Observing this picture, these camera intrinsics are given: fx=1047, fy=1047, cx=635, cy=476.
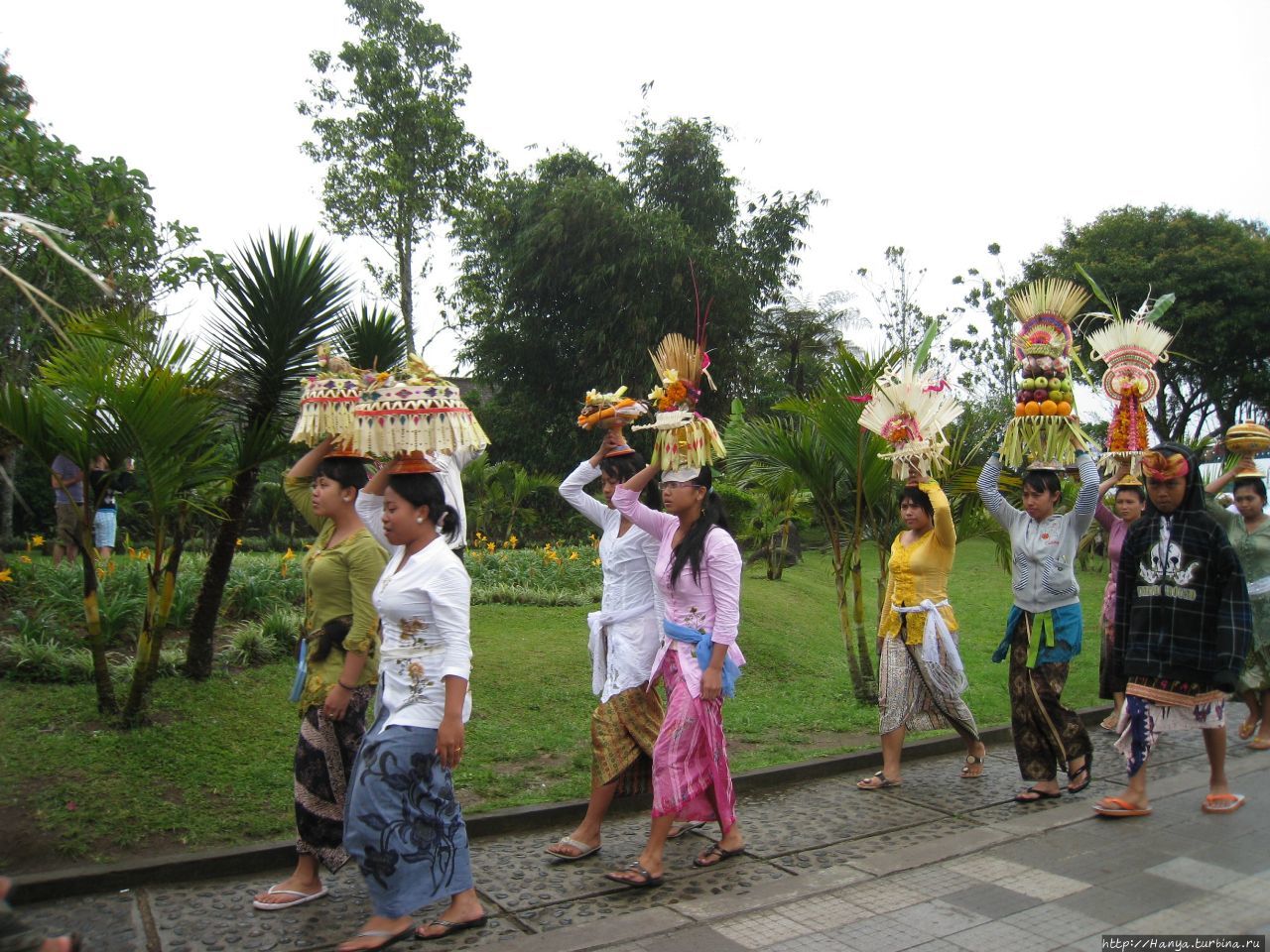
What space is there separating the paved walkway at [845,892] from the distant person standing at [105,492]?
224 centimetres

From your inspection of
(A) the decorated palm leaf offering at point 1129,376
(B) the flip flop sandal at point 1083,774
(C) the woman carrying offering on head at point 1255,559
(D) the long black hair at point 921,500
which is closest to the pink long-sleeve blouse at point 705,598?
(D) the long black hair at point 921,500

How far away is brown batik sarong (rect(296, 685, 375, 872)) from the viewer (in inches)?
165

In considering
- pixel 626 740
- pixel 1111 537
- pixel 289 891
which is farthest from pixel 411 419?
pixel 1111 537

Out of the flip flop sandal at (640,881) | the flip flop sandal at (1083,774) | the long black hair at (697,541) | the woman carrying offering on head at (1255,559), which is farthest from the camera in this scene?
the woman carrying offering on head at (1255,559)

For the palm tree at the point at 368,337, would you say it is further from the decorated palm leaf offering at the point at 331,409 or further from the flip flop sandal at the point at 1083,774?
the flip flop sandal at the point at 1083,774

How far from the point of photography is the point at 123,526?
47.5 ft

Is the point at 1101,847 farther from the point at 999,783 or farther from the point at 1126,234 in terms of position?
the point at 1126,234

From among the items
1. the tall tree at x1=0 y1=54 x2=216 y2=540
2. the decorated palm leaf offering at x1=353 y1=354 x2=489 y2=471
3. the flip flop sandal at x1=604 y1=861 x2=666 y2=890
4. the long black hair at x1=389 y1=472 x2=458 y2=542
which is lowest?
the flip flop sandal at x1=604 y1=861 x2=666 y2=890

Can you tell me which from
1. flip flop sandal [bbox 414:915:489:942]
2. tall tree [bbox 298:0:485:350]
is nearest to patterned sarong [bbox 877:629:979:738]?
flip flop sandal [bbox 414:915:489:942]

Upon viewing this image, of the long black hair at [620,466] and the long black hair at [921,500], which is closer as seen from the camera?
the long black hair at [620,466]

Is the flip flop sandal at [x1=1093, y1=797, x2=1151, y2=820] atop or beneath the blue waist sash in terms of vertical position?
beneath

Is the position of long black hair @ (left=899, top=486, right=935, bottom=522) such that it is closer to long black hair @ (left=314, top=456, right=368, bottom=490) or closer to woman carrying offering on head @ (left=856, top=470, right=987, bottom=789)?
woman carrying offering on head @ (left=856, top=470, right=987, bottom=789)

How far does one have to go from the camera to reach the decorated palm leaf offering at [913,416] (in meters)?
6.27

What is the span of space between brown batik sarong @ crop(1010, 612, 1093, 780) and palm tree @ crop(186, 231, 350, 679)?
4.45 m
